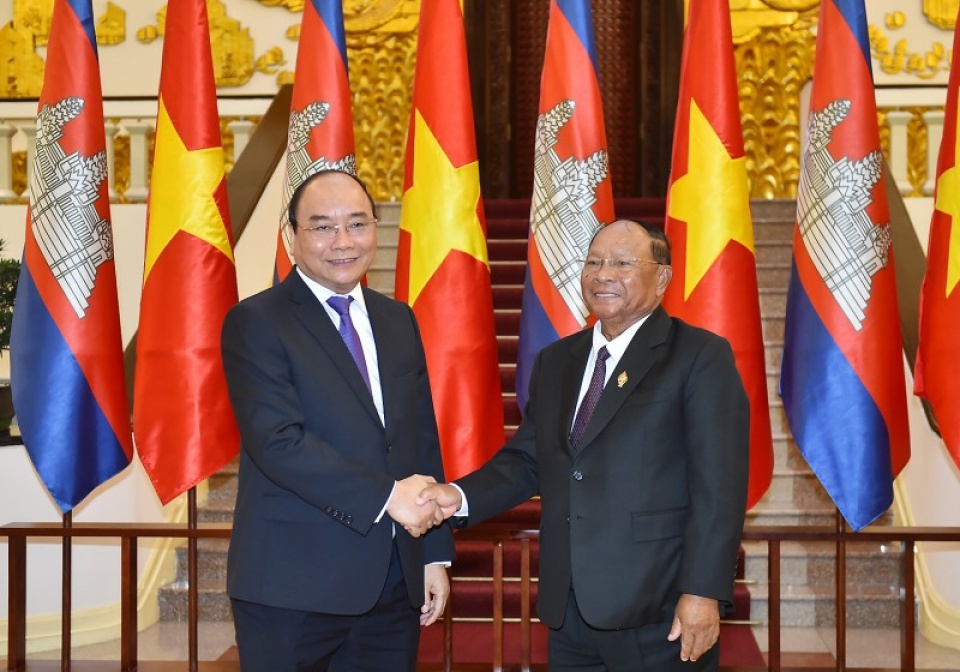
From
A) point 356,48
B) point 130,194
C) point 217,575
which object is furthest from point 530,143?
point 217,575

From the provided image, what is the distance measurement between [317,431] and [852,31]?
1976 millimetres

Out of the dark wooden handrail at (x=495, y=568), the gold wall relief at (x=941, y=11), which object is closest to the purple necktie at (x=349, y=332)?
the dark wooden handrail at (x=495, y=568)

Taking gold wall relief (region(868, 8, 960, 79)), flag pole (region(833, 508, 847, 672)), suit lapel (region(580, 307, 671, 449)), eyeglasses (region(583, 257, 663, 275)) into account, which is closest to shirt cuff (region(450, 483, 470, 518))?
suit lapel (region(580, 307, 671, 449))

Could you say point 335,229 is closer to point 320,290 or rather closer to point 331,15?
point 320,290

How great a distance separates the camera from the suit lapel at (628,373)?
7.50ft

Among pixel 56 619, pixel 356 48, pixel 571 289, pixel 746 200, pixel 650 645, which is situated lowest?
pixel 56 619

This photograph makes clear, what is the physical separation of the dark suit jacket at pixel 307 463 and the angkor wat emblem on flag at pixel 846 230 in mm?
1430

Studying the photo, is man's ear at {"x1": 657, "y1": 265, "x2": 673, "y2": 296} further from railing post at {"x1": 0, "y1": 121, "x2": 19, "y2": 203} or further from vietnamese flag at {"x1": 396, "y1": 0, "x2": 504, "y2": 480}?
railing post at {"x1": 0, "y1": 121, "x2": 19, "y2": 203}

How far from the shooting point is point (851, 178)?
126 inches

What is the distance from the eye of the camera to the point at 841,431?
3.18 metres

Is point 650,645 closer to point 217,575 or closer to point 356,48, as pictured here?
point 217,575

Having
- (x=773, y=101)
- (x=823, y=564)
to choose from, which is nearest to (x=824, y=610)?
(x=823, y=564)

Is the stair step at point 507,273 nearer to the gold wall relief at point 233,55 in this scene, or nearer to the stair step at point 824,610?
the gold wall relief at point 233,55

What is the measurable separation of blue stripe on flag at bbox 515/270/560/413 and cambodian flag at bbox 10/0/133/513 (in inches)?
46.6
